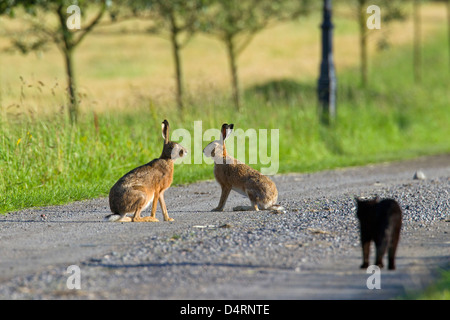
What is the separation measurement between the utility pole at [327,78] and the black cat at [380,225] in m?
12.4

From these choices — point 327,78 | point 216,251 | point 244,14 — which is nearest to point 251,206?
point 216,251

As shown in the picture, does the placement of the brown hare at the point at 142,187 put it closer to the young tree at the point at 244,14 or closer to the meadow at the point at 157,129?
the meadow at the point at 157,129

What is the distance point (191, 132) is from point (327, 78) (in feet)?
16.3

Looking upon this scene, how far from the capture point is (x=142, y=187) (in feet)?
29.1

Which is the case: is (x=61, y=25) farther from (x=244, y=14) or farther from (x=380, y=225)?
(x=380, y=225)

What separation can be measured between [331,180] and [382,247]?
23.1ft

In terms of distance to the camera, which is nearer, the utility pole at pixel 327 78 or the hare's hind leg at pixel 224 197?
the hare's hind leg at pixel 224 197

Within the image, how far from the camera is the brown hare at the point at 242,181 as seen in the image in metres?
9.66

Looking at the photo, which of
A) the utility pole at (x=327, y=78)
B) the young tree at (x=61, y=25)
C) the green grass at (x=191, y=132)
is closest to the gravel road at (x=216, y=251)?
the green grass at (x=191, y=132)

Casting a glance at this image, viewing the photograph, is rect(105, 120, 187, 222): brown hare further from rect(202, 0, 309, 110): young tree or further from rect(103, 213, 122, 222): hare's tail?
rect(202, 0, 309, 110): young tree

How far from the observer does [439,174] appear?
14.6 meters

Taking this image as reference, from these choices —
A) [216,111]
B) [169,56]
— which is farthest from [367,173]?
[169,56]
